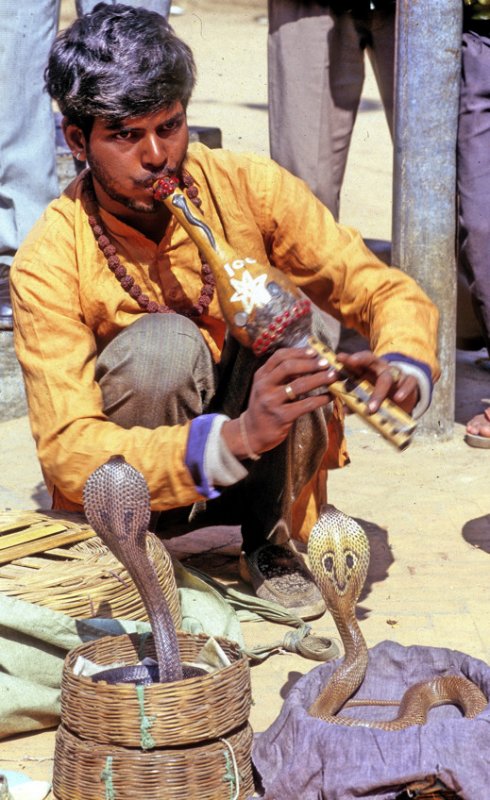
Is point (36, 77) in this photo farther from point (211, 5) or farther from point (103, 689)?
point (211, 5)

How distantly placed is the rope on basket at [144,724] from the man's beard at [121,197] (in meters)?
1.14

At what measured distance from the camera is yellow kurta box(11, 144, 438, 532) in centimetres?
280

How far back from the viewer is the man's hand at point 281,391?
2506 millimetres

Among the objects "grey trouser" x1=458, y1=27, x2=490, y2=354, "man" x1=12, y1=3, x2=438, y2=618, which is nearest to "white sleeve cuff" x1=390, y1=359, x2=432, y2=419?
"man" x1=12, y1=3, x2=438, y2=618

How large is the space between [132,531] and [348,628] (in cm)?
49

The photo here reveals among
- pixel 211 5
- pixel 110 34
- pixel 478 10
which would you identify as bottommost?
pixel 211 5

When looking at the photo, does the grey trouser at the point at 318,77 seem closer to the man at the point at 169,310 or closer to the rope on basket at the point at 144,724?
the man at the point at 169,310

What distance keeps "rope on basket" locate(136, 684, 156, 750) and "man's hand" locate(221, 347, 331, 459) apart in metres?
0.53

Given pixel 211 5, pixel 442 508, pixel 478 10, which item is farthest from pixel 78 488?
pixel 211 5

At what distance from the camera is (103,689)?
2348 millimetres

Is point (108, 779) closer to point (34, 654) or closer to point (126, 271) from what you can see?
point (34, 654)

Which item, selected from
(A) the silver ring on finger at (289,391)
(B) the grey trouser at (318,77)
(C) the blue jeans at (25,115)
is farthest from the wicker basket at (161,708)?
(B) the grey trouser at (318,77)

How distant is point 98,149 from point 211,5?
12.4m

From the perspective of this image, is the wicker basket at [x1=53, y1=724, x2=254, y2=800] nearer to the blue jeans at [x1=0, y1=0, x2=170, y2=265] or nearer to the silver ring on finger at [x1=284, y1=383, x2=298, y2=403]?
the silver ring on finger at [x1=284, y1=383, x2=298, y2=403]
